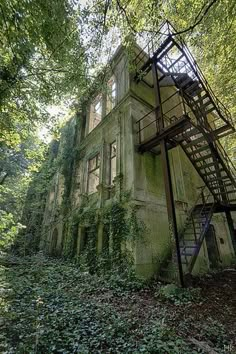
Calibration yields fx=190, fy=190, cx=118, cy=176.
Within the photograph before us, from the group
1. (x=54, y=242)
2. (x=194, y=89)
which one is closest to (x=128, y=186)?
(x=194, y=89)

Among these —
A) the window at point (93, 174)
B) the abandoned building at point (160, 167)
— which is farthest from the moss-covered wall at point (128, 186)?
the window at point (93, 174)

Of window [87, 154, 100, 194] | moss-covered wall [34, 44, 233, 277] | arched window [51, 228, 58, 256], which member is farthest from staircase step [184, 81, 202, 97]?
arched window [51, 228, 58, 256]

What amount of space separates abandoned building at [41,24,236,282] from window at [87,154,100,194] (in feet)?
0.18

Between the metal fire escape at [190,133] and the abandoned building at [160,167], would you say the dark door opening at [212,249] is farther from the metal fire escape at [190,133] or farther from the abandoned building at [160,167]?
the metal fire escape at [190,133]

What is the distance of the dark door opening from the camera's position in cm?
901

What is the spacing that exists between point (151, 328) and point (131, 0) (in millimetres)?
7243

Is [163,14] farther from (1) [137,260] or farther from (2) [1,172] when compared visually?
(2) [1,172]

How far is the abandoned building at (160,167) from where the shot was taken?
6.83 metres

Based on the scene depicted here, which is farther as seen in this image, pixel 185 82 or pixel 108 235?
pixel 185 82

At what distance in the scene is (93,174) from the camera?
10867 mm

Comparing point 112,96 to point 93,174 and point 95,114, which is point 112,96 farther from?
point 93,174

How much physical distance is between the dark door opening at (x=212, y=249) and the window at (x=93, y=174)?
6.39 m

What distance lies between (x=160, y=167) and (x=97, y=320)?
636cm

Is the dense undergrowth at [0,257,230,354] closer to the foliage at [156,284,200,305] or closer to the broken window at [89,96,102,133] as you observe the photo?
the foliage at [156,284,200,305]
